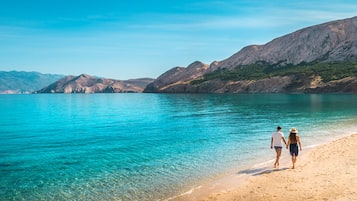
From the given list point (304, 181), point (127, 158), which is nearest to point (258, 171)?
point (304, 181)

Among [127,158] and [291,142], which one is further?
[127,158]

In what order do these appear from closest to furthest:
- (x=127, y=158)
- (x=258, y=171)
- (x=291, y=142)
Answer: (x=258, y=171) < (x=291, y=142) < (x=127, y=158)

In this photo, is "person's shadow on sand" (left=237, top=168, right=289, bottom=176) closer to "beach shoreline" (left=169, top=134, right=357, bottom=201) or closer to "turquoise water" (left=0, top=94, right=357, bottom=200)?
"beach shoreline" (left=169, top=134, right=357, bottom=201)

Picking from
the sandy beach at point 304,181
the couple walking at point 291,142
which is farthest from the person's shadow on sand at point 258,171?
the couple walking at point 291,142

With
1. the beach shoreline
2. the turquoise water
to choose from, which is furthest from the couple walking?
the turquoise water

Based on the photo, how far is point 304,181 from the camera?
72.1 feet

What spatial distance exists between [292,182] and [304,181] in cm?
78

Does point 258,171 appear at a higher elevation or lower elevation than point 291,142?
lower

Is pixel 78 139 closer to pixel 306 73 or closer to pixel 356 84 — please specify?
pixel 356 84

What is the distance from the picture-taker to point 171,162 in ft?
97.8

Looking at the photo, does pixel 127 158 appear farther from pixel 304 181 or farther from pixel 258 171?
pixel 304 181

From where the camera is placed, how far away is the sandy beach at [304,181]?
1914 cm

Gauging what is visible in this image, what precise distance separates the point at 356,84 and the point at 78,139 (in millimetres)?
154703

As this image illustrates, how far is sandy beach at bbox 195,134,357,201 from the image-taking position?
1914cm
